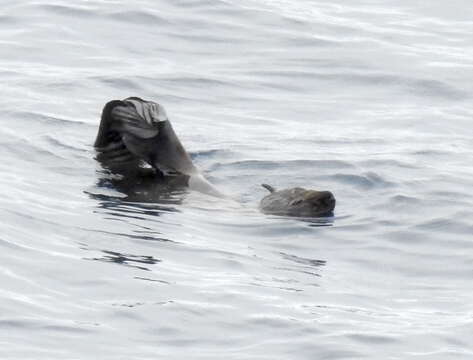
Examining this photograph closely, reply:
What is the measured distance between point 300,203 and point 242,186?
50.2 inches

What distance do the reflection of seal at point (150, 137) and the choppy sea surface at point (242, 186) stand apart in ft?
1.10

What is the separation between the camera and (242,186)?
11.8 metres

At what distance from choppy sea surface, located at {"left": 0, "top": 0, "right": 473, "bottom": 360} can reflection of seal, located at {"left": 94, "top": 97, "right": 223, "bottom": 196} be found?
33cm

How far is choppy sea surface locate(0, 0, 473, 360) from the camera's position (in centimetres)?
819

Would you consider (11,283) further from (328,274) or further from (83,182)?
(83,182)

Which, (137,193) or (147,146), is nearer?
(137,193)

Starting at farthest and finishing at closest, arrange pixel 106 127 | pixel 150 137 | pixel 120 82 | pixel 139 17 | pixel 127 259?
pixel 139 17
pixel 120 82
pixel 106 127
pixel 150 137
pixel 127 259

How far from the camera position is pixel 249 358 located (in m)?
7.68

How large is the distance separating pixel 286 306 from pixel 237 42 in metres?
9.22

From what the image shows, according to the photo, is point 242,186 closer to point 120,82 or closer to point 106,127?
point 106,127

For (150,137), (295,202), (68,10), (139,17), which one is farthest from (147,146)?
(68,10)

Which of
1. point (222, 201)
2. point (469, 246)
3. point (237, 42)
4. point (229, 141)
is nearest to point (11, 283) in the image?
point (222, 201)

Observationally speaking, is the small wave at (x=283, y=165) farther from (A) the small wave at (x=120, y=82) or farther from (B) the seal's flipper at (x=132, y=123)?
(A) the small wave at (x=120, y=82)

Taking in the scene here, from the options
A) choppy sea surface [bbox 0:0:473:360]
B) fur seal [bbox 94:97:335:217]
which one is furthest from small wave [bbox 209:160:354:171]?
Result: fur seal [bbox 94:97:335:217]
